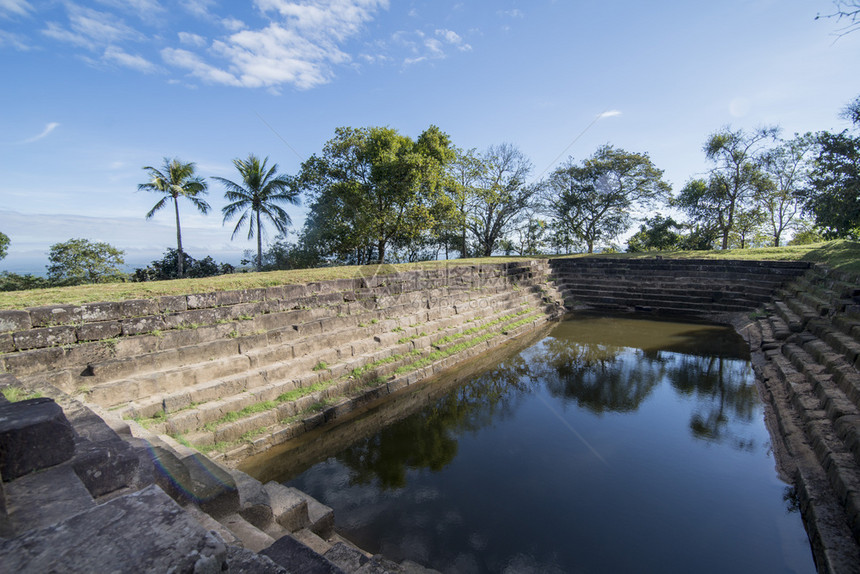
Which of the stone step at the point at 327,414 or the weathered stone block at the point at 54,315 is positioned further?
the stone step at the point at 327,414

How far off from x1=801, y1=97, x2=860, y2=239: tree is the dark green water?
272 inches

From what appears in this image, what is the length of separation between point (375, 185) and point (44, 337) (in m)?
13.0

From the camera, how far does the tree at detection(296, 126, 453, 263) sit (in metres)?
15.3

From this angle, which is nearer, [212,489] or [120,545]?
[120,545]

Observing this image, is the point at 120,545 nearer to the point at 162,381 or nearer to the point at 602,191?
the point at 162,381

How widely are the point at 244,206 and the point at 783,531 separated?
20.6 metres

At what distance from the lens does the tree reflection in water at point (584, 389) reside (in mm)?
4363

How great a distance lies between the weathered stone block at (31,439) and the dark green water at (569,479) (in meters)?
2.12

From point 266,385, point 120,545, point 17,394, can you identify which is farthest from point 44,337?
point 120,545

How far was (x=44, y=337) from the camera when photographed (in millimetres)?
3768

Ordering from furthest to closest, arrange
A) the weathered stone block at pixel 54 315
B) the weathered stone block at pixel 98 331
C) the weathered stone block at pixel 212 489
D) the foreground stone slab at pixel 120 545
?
1. the weathered stone block at pixel 98 331
2. the weathered stone block at pixel 54 315
3. the weathered stone block at pixel 212 489
4. the foreground stone slab at pixel 120 545

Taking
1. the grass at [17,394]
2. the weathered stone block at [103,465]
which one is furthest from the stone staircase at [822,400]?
the grass at [17,394]

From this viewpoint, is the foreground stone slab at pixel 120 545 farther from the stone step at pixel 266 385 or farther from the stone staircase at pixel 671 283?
the stone staircase at pixel 671 283

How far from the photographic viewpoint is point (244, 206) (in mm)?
18750
